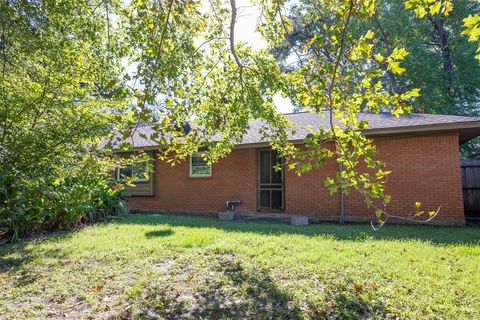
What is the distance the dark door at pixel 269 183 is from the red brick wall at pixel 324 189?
1.36ft

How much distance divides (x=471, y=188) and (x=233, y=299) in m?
10.7

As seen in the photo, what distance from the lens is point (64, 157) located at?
4957mm

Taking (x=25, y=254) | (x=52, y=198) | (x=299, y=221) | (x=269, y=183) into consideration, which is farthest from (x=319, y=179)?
(x=25, y=254)

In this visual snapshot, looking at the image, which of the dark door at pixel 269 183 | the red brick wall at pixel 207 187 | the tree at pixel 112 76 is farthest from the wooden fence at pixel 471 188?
the tree at pixel 112 76

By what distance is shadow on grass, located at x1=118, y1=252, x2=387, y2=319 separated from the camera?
341 centimetres

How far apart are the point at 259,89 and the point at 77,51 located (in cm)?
327

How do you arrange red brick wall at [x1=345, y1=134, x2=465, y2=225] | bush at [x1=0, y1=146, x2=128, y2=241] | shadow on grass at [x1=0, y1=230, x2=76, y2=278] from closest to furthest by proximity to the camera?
bush at [x1=0, y1=146, x2=128, y2=241] < shadow on grass at [x1=0, y1=230, x2=76, y2=278] < red brick wall at [x1=345, y1=134, x2=465, y2=225]

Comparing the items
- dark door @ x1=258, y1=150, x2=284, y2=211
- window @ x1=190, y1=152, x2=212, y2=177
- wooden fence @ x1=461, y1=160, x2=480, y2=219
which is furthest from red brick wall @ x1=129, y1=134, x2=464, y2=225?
wooden fence @ x1=461, y1=160, x2=480, y2=219

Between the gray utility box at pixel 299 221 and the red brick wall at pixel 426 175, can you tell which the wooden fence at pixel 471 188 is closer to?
the red brick wall at pixel 426 175

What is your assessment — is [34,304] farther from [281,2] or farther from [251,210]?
[251,210]

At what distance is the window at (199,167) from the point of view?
12437 millimetres

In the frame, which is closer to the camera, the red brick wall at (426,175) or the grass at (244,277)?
the grass at (244,277)

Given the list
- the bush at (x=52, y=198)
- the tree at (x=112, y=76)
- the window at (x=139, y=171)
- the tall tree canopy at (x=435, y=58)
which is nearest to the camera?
the window at (x=139, y=171)

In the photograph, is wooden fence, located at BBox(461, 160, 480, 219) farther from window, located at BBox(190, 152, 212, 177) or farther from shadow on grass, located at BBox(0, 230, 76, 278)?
shadow on grass, located at BBox(0, 230, 76, 278)
